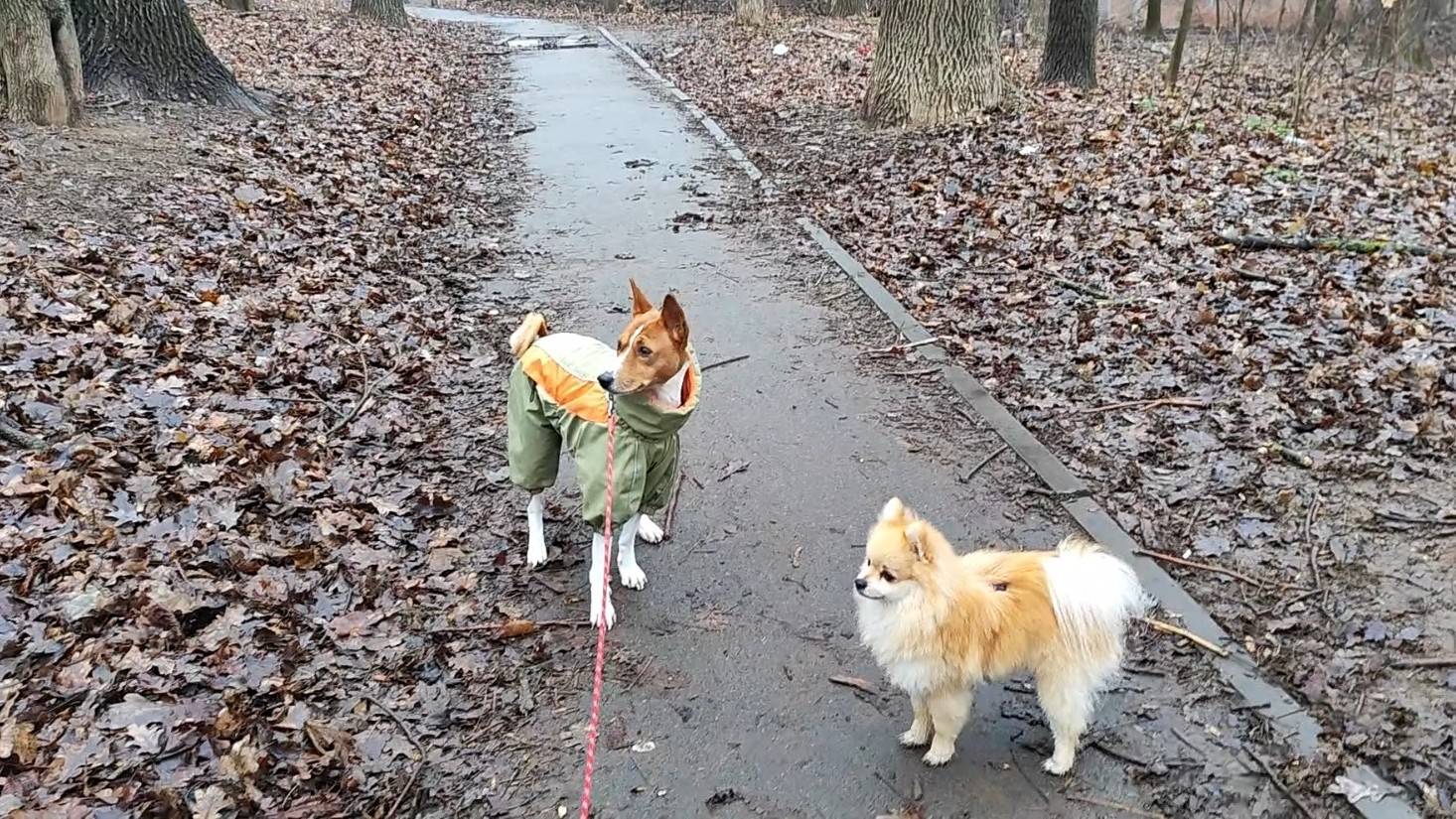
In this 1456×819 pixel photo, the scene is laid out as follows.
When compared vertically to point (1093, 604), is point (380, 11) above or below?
above

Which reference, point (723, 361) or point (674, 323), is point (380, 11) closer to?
point (723, 361)

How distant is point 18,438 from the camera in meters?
5.17

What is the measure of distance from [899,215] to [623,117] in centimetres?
751

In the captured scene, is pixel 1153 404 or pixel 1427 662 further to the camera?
pixel 1153 404

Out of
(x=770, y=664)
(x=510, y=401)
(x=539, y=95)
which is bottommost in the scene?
(x=770, y=664)

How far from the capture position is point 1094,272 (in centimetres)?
829

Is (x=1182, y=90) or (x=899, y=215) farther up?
(x=1182, y=90)

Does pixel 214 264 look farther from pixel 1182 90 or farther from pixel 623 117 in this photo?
pixel 1182 90

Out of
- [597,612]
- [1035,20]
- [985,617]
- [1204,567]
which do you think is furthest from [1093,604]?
[1035,20]

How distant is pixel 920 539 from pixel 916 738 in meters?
1.00

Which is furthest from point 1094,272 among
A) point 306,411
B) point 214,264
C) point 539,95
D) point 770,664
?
point 539,95

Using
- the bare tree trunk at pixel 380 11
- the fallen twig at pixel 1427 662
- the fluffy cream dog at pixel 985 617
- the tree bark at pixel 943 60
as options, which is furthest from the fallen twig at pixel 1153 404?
the bare tree trunk at pixel 380 11

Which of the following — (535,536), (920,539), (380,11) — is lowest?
(535,536)

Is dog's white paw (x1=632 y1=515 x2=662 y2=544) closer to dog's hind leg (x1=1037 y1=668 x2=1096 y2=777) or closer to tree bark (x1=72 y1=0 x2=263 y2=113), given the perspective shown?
dog's hind leg (x1=1037 y1=668 x2=1096 y2=777)
